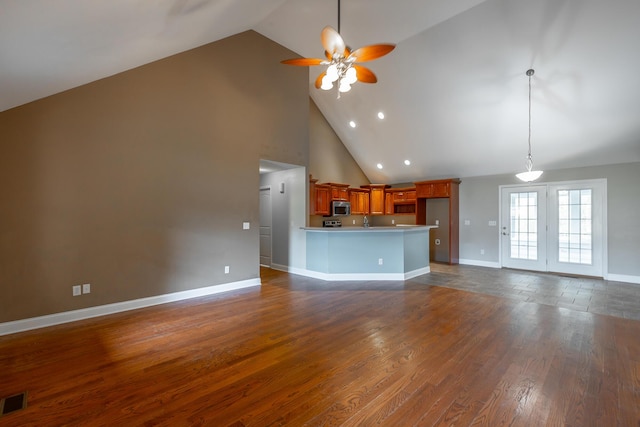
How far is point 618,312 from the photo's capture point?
12.8ft

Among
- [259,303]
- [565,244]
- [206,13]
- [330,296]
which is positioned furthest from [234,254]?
[565,244]

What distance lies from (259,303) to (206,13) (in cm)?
385

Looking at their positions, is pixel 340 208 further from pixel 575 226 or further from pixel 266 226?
pixel 575 226

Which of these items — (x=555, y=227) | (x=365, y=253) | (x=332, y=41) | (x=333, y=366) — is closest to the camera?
(x=333, y=366)

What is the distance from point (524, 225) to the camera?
7031 mm

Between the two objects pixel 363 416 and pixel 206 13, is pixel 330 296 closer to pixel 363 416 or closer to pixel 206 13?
pixel 363 416

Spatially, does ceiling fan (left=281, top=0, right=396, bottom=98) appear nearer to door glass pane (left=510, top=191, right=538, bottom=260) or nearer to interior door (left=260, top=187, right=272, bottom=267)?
interior door (left=260, top=187, right=272, bottom=267)

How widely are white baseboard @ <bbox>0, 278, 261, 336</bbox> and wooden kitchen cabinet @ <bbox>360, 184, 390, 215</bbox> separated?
18.0ft

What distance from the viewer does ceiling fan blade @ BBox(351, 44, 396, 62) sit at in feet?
9.61

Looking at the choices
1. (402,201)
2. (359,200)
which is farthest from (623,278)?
(359,200)

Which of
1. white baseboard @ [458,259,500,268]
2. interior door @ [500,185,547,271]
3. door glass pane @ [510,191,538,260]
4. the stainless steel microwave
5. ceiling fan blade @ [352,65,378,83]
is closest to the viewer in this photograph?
ceiling fan blade @ [352,65,378,83]

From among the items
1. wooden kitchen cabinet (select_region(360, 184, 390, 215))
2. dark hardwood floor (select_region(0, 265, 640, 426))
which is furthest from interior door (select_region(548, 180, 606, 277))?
wooden kitchen cabinet (select_region(360, 184, 390, 215))

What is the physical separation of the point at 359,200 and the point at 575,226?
519 cm

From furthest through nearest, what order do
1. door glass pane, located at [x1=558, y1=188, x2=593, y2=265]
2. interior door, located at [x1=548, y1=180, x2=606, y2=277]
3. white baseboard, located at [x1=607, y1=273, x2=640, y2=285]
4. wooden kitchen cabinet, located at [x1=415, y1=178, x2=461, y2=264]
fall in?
wooden kitchen cabinet, located at [x1=415, y1=178, x2=461, y2=264] → door glass pane, located at [x1=558, y1=188, x2=593, y2=265] → interior door, located at [x1=548, y1=180, x2=606, y2=277] → white baseboard, located at [x1=607, y1=273, x2=640, y2=285]
